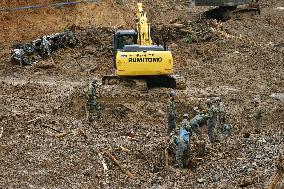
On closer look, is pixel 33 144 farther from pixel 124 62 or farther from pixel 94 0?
pixel 94 0

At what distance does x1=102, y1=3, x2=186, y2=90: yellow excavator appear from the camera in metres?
18.3

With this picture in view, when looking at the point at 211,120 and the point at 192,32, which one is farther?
the point at 192,32

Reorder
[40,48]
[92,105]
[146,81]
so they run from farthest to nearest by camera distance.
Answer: [40,48] < [146,81] < [92,105]

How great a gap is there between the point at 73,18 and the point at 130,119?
1319 cm

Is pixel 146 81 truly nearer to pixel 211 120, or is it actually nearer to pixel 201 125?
pixel 201 125

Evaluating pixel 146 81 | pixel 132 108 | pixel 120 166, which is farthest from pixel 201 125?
pixel 146 81

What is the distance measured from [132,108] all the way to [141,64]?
1.64 m

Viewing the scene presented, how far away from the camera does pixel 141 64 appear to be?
18.3m

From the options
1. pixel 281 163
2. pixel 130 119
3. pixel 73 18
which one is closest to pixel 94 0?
pixel 73 18

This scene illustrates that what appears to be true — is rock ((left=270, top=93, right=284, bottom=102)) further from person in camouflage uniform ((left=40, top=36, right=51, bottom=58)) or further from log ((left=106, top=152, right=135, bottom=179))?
person in camouflage uniform ((left=40, top=36, right=51, bottom=58))

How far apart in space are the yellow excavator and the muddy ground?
42 cm

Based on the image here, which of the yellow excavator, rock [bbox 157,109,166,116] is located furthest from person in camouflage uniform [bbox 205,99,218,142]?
the yellow excavator

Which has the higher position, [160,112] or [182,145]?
[182,145]

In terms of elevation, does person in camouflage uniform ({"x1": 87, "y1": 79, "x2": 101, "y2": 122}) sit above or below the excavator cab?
below
